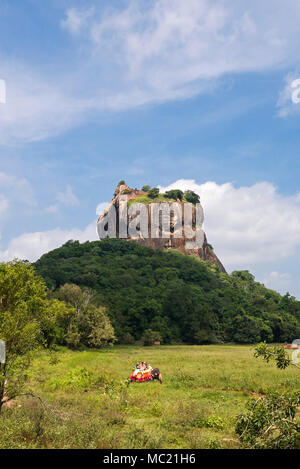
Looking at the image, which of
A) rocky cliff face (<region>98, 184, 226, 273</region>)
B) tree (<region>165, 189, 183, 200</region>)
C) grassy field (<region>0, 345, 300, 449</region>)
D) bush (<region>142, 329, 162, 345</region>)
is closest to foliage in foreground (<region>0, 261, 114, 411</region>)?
grassy field (<region>0, 345, 300, 449</region>)

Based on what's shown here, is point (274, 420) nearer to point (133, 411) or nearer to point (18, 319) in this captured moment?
point (133, 411)

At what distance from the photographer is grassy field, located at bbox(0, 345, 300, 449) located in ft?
32.4

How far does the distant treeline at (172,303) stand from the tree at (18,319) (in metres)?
50.4

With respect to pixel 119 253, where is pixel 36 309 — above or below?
below

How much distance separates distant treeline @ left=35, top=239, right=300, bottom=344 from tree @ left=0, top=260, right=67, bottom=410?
50.4 meters

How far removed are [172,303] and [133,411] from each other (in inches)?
2360

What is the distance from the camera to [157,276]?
9012cm

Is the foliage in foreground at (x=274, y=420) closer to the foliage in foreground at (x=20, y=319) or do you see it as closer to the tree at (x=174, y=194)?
the foliage in foreground at (x=20, y=319)

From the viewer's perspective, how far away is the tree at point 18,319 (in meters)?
10.2

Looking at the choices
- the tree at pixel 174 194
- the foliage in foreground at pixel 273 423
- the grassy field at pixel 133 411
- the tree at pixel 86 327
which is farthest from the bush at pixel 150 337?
the tree at pixel 174 194
